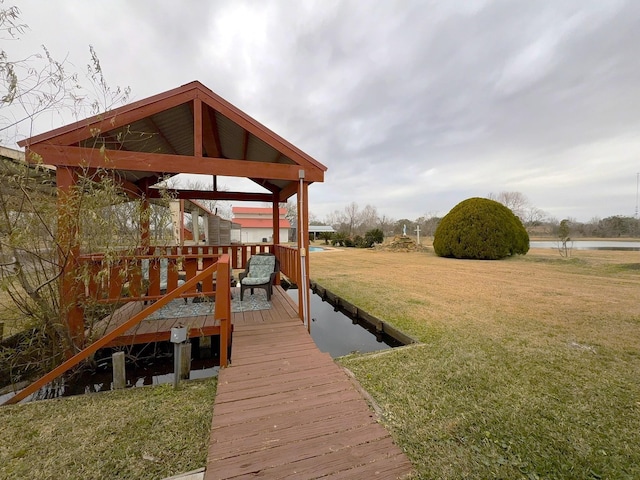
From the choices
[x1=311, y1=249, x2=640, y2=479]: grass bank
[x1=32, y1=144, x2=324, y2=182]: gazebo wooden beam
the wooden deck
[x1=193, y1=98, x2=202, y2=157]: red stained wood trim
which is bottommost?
[x1=311, y1=249, x2=640, y2=479]: grass bank

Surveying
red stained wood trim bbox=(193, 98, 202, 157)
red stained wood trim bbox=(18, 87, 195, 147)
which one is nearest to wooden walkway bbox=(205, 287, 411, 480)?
red stained wood trim bbox=(193, 98, 202, 157)

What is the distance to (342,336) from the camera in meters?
4.95

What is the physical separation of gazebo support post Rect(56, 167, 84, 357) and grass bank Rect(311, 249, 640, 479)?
3267mm

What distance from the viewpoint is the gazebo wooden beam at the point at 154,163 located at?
297 centimetres

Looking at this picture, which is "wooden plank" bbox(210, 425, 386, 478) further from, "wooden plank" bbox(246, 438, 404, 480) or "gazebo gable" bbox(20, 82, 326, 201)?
"gazebo gable" bbox(20, 82, 326, 201)

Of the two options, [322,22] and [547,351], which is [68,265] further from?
[322,22]

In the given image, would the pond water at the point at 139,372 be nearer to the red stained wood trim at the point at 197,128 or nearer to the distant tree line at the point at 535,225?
the red stained wood trim at the point at 197,128

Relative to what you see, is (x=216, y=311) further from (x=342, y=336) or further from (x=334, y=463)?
(x=342, y=336)

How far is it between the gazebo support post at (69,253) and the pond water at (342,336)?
126 inches

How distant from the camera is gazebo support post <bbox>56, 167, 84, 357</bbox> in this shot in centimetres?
277

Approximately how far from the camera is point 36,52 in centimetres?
253

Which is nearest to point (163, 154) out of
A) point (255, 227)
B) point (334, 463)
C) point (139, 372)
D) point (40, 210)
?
point (40, 210)

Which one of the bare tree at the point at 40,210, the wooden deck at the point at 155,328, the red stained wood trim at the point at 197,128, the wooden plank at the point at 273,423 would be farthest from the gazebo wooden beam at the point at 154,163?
the wooden plank at the point at 273,423

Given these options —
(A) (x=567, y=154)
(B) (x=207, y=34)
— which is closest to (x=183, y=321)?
(B) (x=207, y=34)
